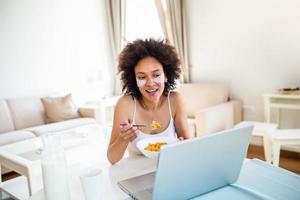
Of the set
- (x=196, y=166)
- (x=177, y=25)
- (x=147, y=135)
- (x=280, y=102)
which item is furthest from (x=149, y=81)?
(x=177, y=25)

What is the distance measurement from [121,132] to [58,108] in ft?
8.79

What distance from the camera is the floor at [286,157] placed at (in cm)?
272

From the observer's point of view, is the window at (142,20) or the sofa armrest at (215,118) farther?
the window at (142,20)

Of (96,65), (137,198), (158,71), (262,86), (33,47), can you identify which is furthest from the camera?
(96,65)

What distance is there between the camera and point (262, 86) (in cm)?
329

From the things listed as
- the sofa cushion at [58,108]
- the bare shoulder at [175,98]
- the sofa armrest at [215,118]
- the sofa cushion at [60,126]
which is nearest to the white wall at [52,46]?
the sofa cushion at [58,108]

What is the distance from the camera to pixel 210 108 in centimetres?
306

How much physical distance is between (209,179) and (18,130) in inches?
119

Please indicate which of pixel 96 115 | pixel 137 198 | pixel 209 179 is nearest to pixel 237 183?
pixel 209 179

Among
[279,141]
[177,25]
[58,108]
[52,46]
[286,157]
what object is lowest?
[286,157]

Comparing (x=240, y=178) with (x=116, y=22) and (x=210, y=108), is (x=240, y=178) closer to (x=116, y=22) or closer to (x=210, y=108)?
(x=210, y=108)

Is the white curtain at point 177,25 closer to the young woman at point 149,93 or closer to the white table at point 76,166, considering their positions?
the white table at point 76,166

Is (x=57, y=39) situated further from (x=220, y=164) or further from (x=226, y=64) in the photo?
(x=220, y=164)

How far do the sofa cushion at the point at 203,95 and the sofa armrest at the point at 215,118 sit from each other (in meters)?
0.16
